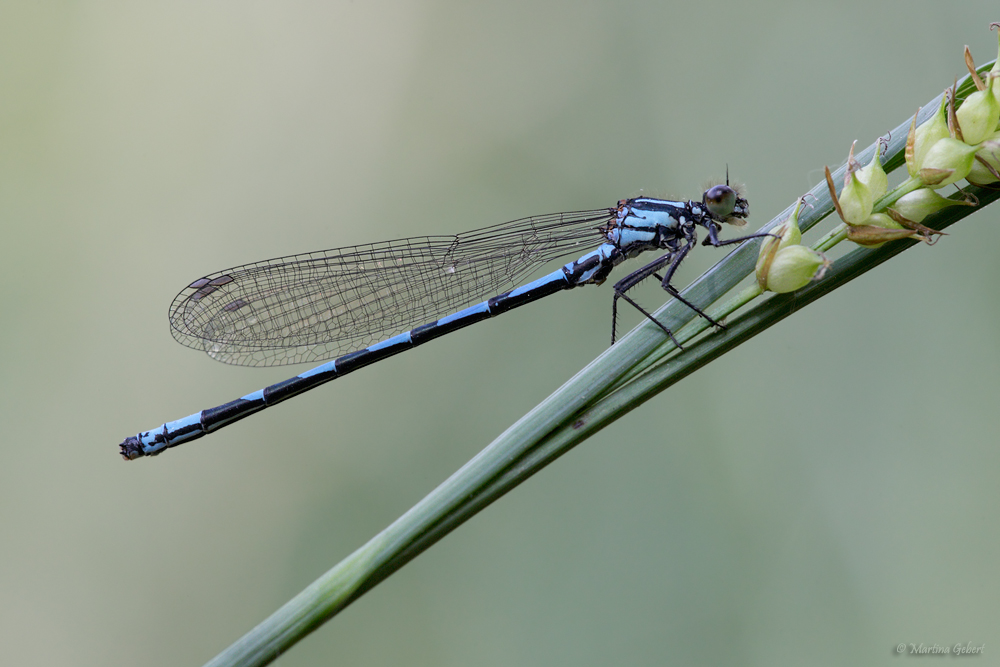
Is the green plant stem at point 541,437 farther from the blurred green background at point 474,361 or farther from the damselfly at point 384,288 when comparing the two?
the blurred green background at point 474,361

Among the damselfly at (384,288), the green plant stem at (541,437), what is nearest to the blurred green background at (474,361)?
the damselfly at (384,288)

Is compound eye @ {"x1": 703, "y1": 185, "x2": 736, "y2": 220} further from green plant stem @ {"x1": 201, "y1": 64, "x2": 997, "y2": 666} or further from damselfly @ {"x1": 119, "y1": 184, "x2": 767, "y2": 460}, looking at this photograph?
green plant stem @ {"x1": 201, "y1": 64, "x2": 997, "y2": 666}

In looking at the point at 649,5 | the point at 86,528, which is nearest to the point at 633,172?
the point at 649,5

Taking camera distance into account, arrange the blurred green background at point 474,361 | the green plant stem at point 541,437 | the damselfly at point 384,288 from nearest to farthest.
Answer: the green plant stem at point 541,437, the damselfly at point 384,288, the blurred green background at point 474,361

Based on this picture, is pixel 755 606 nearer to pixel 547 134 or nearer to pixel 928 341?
pixel 928 341

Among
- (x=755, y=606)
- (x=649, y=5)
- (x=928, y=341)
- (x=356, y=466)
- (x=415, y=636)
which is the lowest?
(x=755, y=606)

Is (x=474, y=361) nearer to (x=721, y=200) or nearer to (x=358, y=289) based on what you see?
(x=358, y=289)
